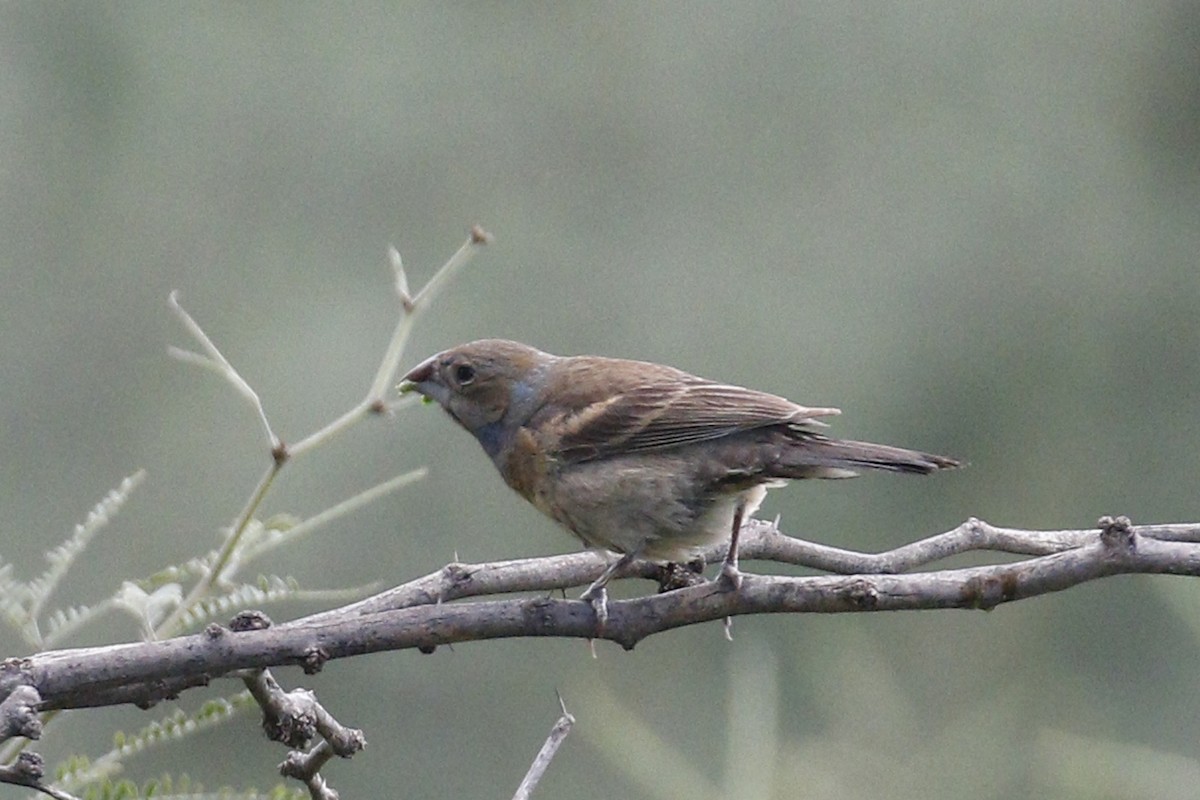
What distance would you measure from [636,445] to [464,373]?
690mm

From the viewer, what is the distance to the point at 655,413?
4.35 meters

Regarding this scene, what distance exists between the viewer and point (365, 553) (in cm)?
934

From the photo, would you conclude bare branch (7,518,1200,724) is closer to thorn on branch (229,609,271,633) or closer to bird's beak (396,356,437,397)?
thorn on branch (229,609,271,633)

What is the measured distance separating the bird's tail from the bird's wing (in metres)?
0.10

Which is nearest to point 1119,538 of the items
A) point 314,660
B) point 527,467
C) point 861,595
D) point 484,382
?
point 861,595

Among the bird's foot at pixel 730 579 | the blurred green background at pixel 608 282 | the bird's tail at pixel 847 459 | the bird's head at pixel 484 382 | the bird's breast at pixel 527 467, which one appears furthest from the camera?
the blurred green background at pixel 608 282

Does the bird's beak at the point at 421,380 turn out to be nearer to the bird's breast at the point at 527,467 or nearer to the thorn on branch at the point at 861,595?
the bird's breast at the point at 527,467

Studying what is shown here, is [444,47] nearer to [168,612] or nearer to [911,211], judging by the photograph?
[911,211]

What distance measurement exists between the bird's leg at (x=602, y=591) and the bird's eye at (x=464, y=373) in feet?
3.12

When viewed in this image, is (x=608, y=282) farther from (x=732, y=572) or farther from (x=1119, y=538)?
(x=1119, y=538)

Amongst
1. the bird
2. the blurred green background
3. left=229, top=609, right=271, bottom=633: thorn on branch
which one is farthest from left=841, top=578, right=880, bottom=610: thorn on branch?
the blurred green background

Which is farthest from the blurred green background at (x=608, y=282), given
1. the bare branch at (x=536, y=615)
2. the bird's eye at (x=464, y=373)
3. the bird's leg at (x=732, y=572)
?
the bare branch at (x=536, y=615)

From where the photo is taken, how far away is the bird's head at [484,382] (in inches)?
184

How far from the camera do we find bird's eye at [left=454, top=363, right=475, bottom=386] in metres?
4.73
